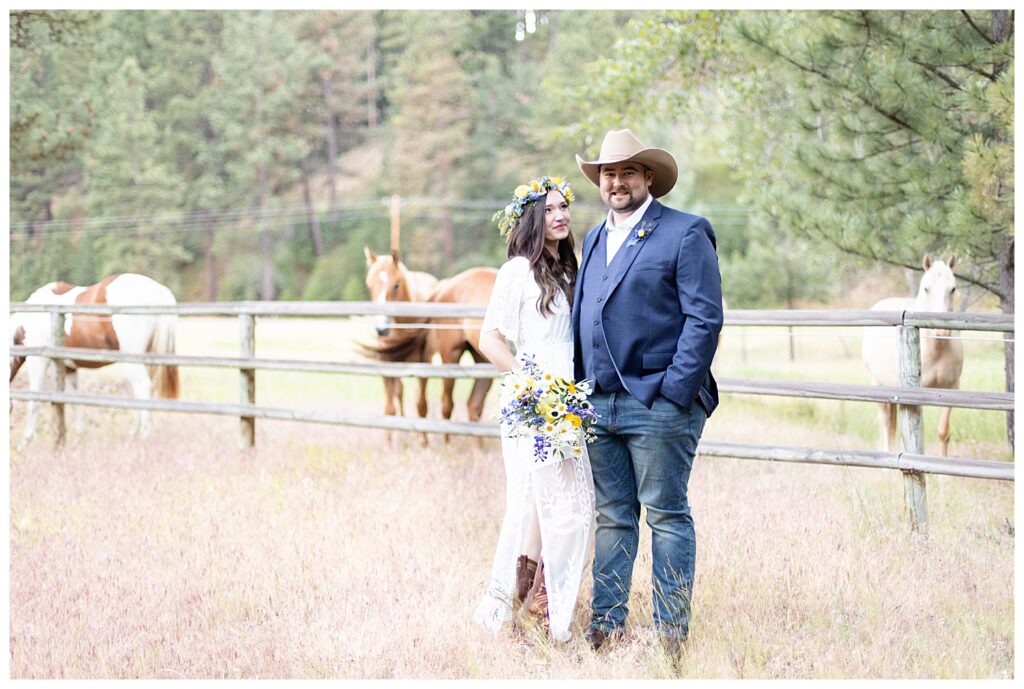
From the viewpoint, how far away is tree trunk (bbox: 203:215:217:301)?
2789cm

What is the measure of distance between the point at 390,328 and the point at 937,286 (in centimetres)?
426

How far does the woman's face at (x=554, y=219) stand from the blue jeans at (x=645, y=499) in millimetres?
621

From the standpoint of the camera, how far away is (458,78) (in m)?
28.6

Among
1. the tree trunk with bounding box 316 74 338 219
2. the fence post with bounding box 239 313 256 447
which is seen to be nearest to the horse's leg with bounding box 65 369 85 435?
the fence post with bounding box 239 313 256 447

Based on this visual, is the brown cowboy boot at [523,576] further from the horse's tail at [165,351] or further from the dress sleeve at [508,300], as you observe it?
the horse's tail at [165,351]

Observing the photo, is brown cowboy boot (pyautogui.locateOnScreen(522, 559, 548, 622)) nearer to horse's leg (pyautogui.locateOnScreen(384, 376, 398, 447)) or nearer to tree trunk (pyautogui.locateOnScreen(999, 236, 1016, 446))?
tree trunk (pyautogui.locateOnScreen(999, 236, 1016, 446))

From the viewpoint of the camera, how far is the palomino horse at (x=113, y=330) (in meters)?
8.52

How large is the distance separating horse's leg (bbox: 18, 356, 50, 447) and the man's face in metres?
6.69

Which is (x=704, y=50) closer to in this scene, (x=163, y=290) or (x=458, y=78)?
(x=163, y=290)

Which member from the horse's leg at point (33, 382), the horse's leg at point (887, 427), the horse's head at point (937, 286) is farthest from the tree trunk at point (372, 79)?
the horse's head at point (937, 286)

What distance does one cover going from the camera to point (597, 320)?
127 inches

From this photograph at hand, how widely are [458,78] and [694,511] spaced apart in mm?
25386

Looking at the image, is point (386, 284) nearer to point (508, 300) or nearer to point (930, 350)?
→ point (930, 350)
